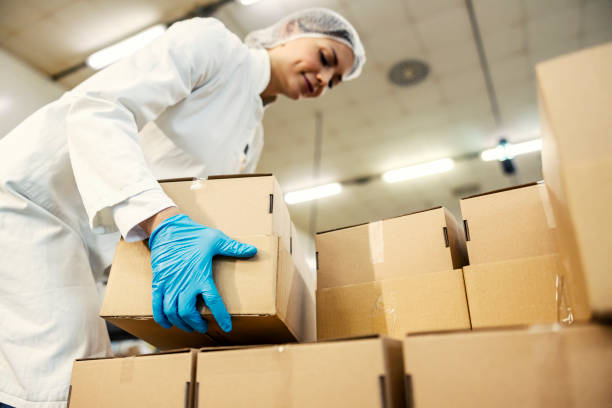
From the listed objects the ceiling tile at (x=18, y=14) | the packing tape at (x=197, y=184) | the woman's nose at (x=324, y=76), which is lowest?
the packing tape at (x=197, y=184)

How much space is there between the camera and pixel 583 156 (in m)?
0.62

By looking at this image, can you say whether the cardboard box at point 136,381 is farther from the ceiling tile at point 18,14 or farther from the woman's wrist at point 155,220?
the ceiling tile at point 18,14

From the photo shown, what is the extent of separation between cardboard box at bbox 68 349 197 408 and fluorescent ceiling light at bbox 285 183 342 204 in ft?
15.6

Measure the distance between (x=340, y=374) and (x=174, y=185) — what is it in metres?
0.64

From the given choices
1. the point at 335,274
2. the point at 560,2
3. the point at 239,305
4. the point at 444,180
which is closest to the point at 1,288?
the point at 239,305

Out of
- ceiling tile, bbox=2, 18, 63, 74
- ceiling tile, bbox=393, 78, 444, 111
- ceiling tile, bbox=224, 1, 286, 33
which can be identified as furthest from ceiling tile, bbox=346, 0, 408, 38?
ceiling tile, bbox=2, 18, 63, 74

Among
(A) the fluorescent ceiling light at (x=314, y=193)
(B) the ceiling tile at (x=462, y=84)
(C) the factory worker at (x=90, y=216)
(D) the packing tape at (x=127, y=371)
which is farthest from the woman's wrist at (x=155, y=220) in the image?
(A) the fluorescent ceiling light at (x=314, y=193)

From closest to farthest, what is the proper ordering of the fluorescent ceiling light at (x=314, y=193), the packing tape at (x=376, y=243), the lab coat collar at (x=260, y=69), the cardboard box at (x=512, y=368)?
the cardboard box at (x=512, y=368) < the packing tape at (x=376, y=243) < the lab coat collar at (x=260, y=69) < the fluorescent ceiling light at (x=314, y=193)

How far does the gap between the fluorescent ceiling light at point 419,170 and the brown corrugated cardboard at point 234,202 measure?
14.3 ft

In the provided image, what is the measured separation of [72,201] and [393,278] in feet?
2.82

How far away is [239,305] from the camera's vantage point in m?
0.88

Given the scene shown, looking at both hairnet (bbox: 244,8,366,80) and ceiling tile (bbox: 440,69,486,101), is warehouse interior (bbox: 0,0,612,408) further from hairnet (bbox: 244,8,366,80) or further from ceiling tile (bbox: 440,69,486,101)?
hairnet (bbox: 244,8,366,80)

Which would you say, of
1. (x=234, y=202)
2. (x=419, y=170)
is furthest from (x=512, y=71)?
(x=234, y=202)

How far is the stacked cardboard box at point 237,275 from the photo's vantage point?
0.90 metres
